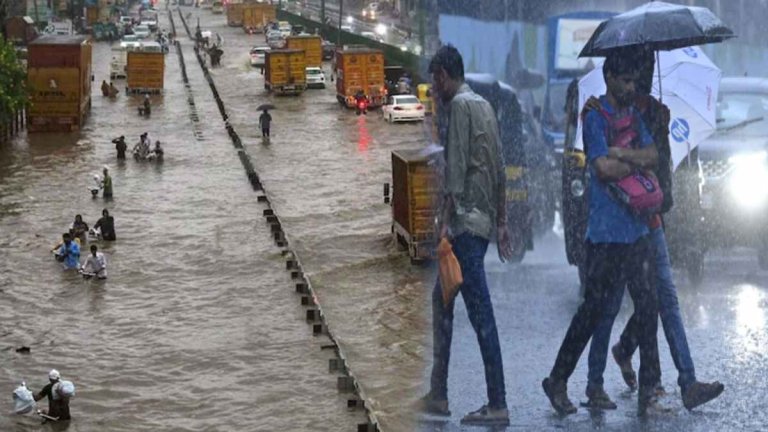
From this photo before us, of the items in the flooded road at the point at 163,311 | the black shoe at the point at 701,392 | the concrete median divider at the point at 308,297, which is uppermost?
the black shoe at the point at 701,392

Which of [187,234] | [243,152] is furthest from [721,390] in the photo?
[243,152]

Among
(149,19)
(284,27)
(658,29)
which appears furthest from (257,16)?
(658,29)

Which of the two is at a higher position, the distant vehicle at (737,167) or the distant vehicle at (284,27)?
the distant vehicle at (284,27)

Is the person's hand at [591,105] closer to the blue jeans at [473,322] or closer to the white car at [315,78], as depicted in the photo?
the blue jeans at [473,322]

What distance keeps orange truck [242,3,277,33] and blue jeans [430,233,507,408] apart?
8014 cm

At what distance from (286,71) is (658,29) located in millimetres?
42554

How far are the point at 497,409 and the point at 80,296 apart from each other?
1324 centimetres

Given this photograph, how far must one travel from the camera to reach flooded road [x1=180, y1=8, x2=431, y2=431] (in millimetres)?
10875

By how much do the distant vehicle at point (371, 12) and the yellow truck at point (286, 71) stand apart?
86.3 feet

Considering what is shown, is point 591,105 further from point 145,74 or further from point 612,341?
point 145,74

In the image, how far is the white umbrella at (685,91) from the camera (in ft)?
12.3

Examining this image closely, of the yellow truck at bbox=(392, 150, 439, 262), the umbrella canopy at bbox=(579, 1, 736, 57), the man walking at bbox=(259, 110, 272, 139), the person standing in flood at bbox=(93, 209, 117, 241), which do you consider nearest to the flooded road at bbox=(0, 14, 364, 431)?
the person standing in flood at bbox=(93, 209, 117, 241)

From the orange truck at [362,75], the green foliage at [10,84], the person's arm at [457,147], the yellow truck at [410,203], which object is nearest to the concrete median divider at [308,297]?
the yellow truck at [410,203]

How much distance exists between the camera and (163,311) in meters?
15.5
